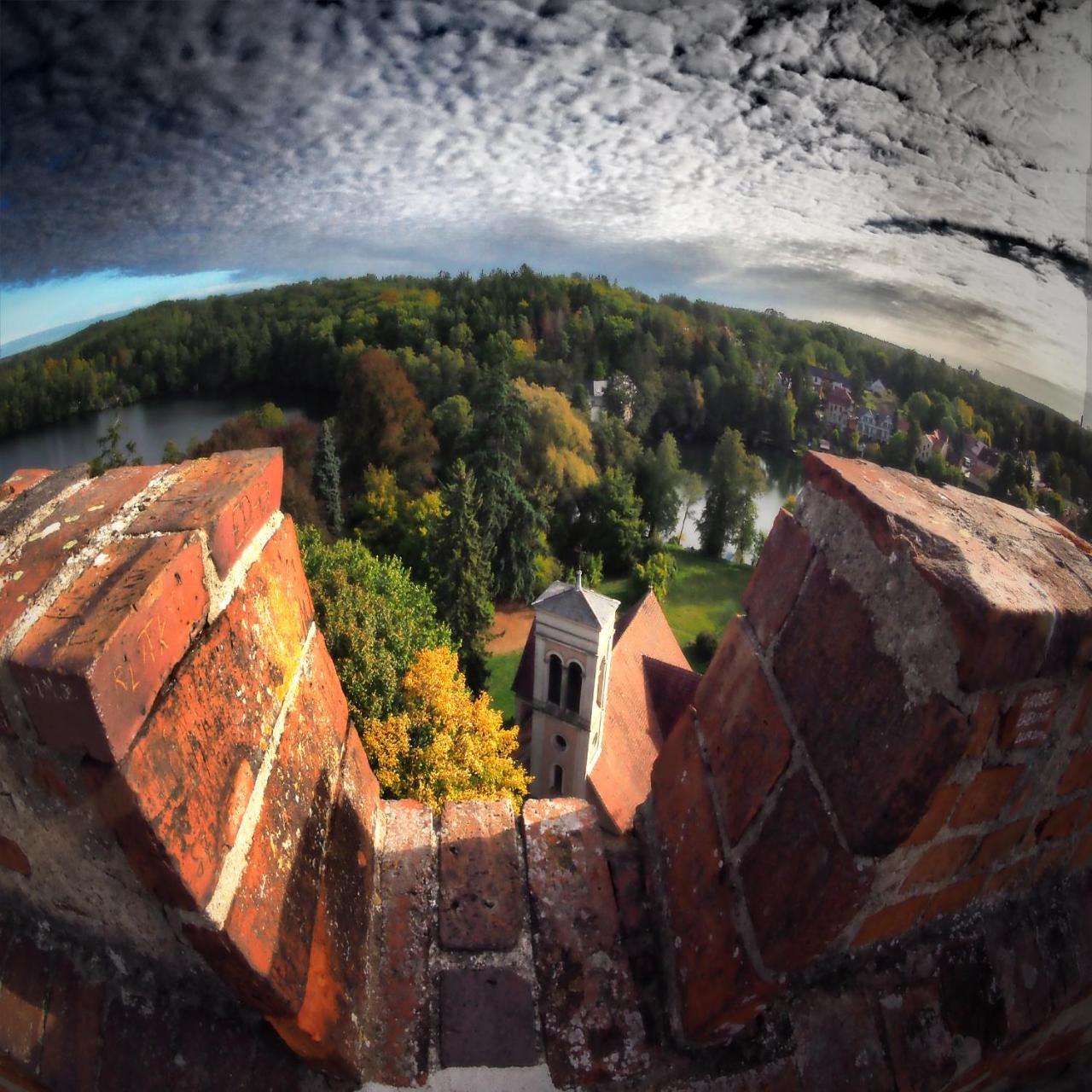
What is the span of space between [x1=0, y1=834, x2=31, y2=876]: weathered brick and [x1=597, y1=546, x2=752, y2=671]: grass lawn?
25665 millimetres

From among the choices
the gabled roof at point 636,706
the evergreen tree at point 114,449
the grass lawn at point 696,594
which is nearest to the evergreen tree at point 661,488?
the grass lawn at point 696,594

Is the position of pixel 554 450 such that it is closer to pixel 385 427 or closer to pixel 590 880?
pixel 385 427

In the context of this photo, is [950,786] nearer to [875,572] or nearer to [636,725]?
[875,572]

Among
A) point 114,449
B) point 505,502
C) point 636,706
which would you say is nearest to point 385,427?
point 505,502

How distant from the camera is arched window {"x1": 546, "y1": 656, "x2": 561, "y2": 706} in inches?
563

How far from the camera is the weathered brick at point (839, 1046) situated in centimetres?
134

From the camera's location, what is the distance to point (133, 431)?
86.1 feet

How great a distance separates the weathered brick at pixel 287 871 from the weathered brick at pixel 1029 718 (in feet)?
4.10

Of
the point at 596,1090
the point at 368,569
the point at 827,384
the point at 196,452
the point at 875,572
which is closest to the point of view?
the point at 875,572

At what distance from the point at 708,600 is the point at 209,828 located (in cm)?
3156

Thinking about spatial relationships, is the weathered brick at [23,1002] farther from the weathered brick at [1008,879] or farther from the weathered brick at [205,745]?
the weathered brick at [1008,879]

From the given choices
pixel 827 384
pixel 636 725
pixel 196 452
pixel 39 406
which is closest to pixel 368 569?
pixel 636 725

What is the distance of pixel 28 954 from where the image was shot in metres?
1.26

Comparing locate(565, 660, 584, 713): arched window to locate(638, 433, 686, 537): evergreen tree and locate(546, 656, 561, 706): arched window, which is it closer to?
locate(546, 656, 561, 706): arched window
